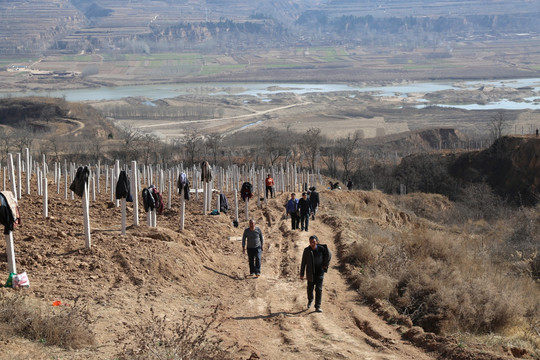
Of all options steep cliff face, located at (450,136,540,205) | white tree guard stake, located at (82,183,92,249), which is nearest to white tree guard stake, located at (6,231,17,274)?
white tree guard stake, located at (82,183,92,249)

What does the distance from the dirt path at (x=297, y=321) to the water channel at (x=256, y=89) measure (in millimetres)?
132887

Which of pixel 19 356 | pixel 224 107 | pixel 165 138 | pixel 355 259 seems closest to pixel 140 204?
pixel 355 259

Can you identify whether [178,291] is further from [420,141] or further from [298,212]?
[420,141]

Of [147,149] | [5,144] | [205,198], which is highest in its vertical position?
[205,198]

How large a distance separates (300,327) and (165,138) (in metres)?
80.5

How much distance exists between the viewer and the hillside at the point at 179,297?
30.0ft

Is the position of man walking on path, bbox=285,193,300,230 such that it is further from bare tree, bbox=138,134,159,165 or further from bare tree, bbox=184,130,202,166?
bare tree, bbox=138,134,159,165

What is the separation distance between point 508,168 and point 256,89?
13100 cm

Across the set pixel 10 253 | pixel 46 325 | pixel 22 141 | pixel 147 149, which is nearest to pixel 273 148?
pixel 147 149

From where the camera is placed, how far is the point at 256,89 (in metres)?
176

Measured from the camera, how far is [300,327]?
35.8ft

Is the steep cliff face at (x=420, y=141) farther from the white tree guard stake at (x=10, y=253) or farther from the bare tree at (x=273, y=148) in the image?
the white tree guard stake at (x=10, y=253)

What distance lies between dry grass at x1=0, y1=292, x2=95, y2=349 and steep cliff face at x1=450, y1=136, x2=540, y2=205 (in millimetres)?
39270

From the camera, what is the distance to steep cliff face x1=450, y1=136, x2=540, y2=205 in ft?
150
